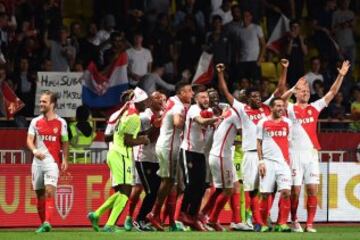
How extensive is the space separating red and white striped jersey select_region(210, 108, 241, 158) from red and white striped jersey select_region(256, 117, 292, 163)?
0.82m

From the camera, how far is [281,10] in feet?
118

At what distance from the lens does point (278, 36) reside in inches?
1331

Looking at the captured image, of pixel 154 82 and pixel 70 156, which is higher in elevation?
pixel 154 82

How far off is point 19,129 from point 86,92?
A: 2.92 metres

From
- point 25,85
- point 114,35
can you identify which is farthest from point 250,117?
point 114,35

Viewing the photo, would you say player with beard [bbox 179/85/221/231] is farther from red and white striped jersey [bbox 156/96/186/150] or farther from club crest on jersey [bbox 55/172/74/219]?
club crest on jersey [bbox 55/172/74/219]

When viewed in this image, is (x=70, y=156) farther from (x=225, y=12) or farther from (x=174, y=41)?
(x=225, y=12)

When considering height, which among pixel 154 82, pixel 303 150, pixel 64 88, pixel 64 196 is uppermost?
pixel 154 82

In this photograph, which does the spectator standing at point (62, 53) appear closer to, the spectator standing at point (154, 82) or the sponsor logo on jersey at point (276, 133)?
the spectator standing at point (154, 82)

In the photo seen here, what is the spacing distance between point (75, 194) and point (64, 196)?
0.68ft

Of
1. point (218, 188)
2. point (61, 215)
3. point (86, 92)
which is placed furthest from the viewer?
point (86, 92)

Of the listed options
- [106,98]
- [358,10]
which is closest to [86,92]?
[106,98]

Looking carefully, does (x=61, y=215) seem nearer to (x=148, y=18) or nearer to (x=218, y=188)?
(x=218, y=188)

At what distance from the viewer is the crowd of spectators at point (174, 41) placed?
101 feet
